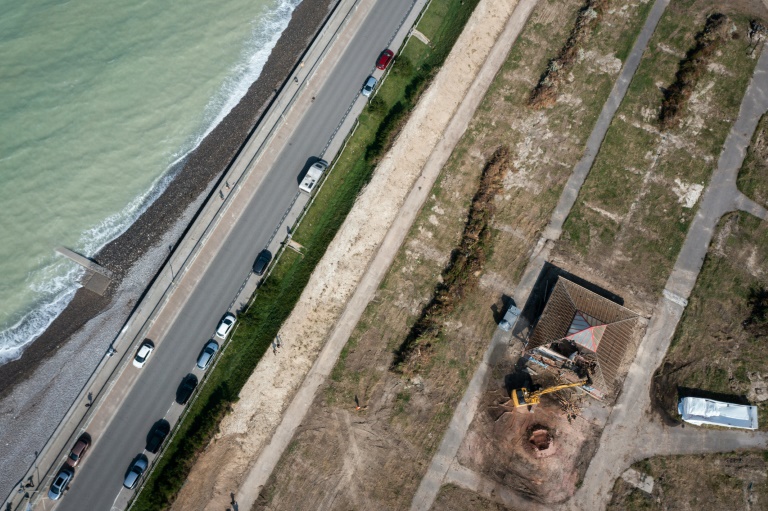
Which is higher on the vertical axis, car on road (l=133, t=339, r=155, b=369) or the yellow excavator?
the yellow excavator

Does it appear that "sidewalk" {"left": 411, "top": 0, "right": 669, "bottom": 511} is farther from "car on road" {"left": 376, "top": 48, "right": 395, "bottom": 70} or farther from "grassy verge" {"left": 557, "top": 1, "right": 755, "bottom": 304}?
"car on road" {"left": 376, "top": 48, "right": 395, "bottom": 70}

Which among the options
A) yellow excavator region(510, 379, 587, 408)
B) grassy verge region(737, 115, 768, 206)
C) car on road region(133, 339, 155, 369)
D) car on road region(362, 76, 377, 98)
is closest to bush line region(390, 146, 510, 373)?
yellow excavator region(510, 379, 587, 408)

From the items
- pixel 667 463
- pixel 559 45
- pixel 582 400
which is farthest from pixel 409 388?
pixel 559 45

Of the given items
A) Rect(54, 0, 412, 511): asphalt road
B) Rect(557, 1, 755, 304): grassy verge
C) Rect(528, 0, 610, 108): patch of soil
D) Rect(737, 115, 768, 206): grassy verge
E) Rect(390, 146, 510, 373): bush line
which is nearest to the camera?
Rect(54, 0, 412, 511): asphalt road

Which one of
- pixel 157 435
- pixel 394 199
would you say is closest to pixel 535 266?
pixel 394 199

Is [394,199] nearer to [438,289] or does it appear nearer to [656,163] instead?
[438,289]

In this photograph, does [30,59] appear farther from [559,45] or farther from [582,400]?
[582,400]
